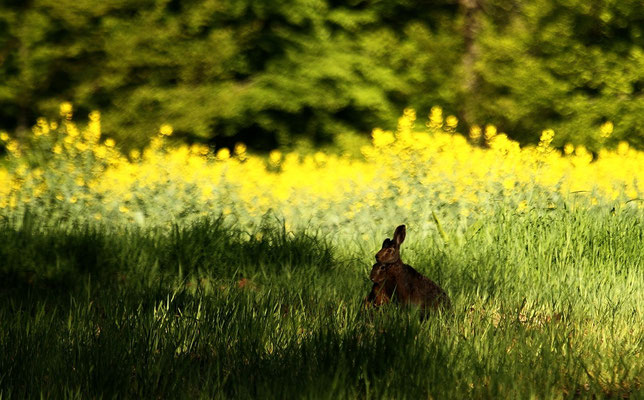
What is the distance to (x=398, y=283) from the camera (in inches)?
131

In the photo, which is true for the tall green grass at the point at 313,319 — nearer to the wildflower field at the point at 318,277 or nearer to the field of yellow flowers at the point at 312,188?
the wildflower field at the point at 318,277

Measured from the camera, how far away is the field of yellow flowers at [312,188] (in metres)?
6.18

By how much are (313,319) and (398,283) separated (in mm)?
365

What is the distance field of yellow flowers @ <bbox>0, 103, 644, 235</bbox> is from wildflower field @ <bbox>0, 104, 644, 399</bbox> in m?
0.02

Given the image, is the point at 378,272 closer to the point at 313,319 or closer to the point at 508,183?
the point at 313,319

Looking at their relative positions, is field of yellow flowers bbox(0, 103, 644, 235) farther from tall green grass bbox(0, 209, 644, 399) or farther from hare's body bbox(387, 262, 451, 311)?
hare's body bbox(387, 262, 451, 311)

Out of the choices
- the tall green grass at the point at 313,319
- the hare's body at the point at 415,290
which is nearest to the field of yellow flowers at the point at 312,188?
the tall green grass at the point at 313,319

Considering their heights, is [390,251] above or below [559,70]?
below

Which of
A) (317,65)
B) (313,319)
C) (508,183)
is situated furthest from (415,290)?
(317,65)

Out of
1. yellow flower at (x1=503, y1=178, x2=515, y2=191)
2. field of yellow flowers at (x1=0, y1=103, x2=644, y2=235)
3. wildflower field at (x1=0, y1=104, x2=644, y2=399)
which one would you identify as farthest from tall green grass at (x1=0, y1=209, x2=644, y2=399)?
field of yellow flowers at (x1=0, y1=103, x2=644, y2=235)

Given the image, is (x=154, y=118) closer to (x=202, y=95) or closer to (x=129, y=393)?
(x=202, y=95)

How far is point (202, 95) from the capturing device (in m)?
9.65

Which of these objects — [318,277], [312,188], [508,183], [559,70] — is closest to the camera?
[318,277]

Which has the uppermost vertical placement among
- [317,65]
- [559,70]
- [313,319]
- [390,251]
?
[559,70]
